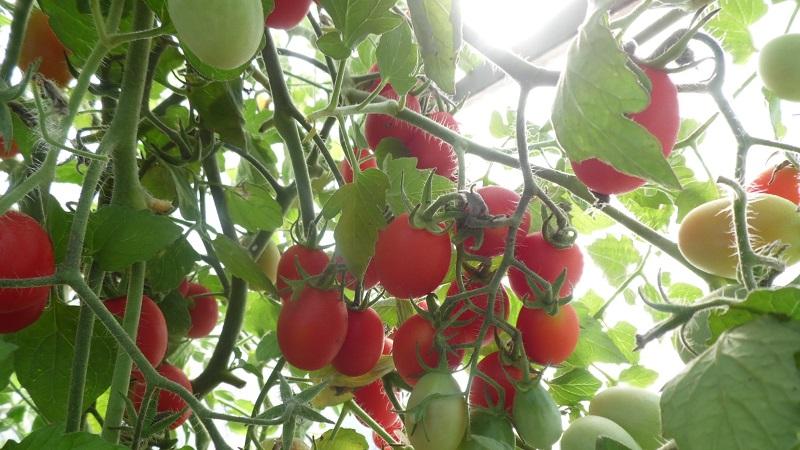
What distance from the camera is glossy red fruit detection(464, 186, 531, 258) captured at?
52cm

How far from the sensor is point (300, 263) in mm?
600

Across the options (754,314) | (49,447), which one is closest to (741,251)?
(754,314)

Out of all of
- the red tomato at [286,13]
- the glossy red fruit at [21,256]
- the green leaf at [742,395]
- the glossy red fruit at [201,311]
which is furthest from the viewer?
the glossy red fruit at [201,311]

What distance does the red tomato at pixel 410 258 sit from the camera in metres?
0.48

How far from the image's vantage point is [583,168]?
1.34 ft

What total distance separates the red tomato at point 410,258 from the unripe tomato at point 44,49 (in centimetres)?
36

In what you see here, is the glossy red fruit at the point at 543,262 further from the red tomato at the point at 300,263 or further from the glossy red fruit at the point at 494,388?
the red tomato at the point at 300,263

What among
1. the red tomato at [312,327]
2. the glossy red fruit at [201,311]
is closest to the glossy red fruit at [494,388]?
the red tomato at [312,327]

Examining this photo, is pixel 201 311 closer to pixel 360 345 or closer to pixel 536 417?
pixel 360 345

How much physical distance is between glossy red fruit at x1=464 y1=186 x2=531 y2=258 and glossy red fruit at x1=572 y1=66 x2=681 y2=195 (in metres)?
0.11

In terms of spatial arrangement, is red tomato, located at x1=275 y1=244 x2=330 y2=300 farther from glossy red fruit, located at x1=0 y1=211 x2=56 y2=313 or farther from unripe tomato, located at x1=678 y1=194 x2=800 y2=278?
unripe tomato, located at x1=678 y1=194 x2=800 y2=278

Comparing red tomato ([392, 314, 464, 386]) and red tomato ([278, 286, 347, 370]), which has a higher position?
red tomato ([278, 286, 347, 370])

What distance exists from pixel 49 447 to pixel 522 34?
4.34ft

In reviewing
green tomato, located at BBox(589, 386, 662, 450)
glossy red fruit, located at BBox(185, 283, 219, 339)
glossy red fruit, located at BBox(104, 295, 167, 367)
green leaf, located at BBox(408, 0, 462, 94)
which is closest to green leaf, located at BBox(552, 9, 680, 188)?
green leaf, located at BBox(408, 0, 462, 94)
